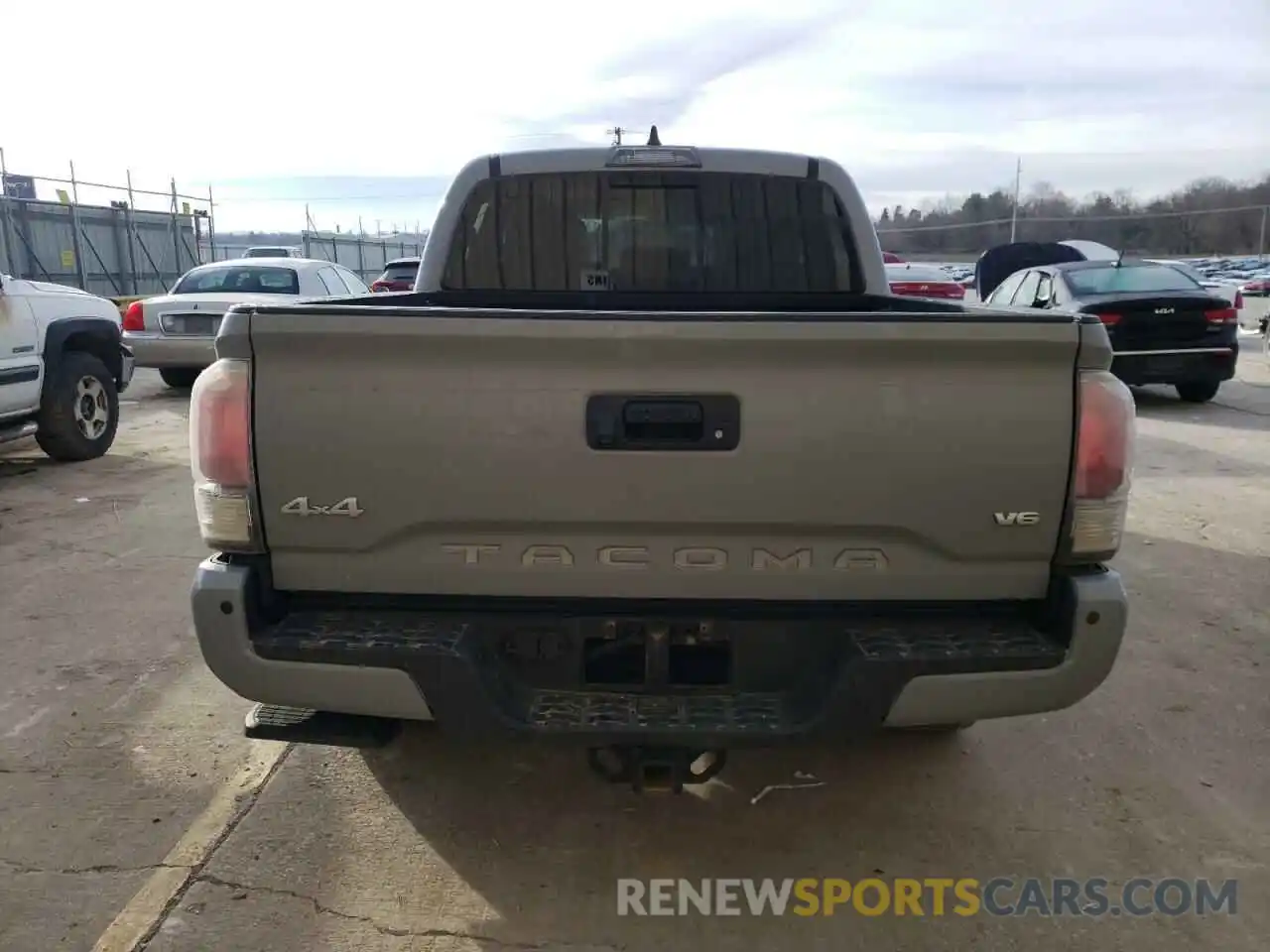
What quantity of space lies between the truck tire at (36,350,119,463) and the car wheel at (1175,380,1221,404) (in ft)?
37.5

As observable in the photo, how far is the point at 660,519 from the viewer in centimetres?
246

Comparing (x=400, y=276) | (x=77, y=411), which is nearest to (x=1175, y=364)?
(x=77, y=411)

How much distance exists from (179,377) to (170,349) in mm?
1551

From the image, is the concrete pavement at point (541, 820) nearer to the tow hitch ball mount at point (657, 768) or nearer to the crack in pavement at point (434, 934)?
the crack in pavement at point (434, 934)

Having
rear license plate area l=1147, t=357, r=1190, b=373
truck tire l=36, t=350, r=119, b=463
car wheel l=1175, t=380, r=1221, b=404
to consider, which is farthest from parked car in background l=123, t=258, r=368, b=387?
car wheel l=1175, t=380, r=1221, b=404

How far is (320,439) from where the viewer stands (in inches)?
95.0

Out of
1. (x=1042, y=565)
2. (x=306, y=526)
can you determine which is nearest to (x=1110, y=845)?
(x=1042, y=565)

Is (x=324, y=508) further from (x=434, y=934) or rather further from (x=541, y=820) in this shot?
(x=541, y=820)

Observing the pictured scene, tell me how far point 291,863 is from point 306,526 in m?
1.13

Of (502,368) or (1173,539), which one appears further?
(1173,539)

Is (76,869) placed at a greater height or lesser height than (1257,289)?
lesser

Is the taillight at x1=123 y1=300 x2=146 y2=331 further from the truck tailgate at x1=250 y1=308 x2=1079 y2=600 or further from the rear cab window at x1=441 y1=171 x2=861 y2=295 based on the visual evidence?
the truck tailgate at x1=250 y1=308 x2=1079 y2=600

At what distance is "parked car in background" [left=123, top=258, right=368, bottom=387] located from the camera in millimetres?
11648

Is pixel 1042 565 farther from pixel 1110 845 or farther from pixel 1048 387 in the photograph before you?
pixel 1110 845
